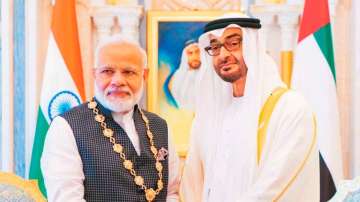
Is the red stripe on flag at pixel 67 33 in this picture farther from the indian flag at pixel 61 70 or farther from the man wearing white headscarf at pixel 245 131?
the man wearing white headscarf at pixel 245 131

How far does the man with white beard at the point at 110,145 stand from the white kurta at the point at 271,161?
0.27m

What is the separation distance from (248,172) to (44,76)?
2427 millimetres

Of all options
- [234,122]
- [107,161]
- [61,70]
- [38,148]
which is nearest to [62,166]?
[107,161]

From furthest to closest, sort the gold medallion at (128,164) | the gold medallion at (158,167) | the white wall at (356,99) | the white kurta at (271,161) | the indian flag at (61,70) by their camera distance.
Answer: the white wall at (356,99) → the indian flag at (61,70) → the gold medallion at (158,167) → the gold medallion at (128,164) → the white kurta at (271,161)

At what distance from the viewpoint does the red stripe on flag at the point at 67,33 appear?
482cm

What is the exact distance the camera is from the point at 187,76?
518 cm

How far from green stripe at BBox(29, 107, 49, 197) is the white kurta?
6.28 feet

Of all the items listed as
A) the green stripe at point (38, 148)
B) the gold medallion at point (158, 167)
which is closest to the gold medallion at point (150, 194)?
the gold medallion at point (158, 167)

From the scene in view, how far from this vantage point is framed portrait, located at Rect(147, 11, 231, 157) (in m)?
5.18

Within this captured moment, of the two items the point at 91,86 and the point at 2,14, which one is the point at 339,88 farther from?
the point at 2,14

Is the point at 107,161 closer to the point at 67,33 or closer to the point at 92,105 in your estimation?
the point at 92,105

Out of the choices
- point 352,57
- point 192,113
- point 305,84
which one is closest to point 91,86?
point 192,113

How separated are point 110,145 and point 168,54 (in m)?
2.34

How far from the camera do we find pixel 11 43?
16.8ft
